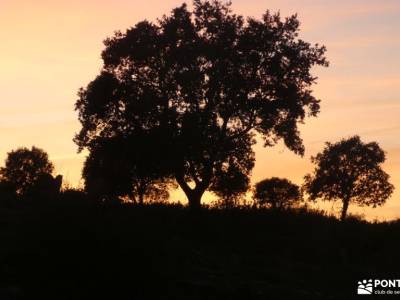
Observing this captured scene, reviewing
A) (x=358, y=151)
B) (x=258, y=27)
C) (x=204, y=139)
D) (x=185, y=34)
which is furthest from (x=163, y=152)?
(x=358, y=151)

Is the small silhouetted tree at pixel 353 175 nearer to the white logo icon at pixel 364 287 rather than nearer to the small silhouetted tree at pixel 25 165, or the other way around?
the small silhouetted tree at pixel 25 165

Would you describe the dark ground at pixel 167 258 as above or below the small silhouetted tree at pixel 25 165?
below

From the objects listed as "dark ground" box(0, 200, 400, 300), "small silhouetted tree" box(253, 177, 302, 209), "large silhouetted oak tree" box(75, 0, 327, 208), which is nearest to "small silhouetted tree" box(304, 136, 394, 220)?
"small silhouetted tree" box(253, 177, 302, 209)

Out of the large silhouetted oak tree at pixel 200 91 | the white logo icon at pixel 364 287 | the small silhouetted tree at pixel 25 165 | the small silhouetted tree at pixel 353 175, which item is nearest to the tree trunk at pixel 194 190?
the large silhouetted oak tree at pixel 200 91

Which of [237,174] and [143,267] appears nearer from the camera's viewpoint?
[143,267]

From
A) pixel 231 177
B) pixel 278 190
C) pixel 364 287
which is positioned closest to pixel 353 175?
pixel 278 190

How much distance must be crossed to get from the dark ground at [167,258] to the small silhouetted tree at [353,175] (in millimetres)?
57218

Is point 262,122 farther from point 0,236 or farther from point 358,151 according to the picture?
point 358,151

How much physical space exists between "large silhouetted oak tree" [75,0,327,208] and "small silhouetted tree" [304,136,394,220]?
131 feet

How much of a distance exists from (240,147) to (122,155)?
807 centimetres

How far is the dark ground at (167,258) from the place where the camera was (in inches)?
Answer: 390

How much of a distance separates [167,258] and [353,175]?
68.7m

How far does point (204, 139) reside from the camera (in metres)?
35.8

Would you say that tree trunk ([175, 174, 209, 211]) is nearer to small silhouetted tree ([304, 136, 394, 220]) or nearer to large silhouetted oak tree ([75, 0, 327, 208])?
large silhouetted oak tree ([75, 0, 327, 208])
